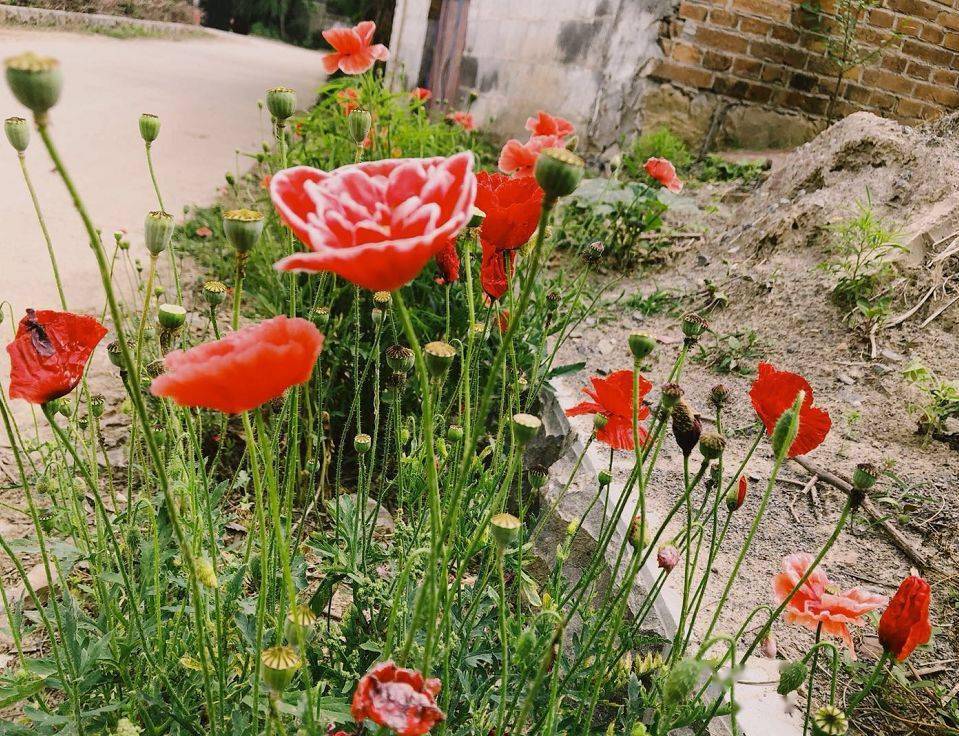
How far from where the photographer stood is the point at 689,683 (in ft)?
2.31

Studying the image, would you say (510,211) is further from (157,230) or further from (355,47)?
(355,47)

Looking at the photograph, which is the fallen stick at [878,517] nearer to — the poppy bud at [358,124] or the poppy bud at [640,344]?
the poppy bud at [640,344]

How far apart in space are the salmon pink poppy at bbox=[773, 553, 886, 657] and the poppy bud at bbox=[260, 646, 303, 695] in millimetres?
696

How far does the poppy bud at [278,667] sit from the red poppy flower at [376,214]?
35cm

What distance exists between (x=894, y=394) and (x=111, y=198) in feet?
11.8

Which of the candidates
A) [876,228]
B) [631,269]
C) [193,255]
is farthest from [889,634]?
[193,255]

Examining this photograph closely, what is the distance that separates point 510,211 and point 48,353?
0.60 meters

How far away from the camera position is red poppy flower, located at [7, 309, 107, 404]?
0.84m

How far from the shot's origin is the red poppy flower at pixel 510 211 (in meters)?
0.94

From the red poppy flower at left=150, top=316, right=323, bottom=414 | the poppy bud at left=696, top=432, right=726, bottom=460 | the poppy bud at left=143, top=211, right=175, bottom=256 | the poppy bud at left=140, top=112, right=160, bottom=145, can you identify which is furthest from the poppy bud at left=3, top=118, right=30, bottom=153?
the poppy bud at left=696, top=432, right=726, bottom=460

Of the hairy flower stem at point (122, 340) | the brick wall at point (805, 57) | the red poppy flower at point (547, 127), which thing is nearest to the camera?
the hairy flower stem at point (122, 340)

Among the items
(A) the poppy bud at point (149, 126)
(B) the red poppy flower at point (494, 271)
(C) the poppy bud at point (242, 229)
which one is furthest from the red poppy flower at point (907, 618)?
(A) the poppy bud at point (149, 126)

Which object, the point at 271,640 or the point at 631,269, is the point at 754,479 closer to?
the point at 271,640

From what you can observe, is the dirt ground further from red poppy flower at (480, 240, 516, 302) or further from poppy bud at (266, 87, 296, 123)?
poppy bud at (266, 87, 296, 123)
